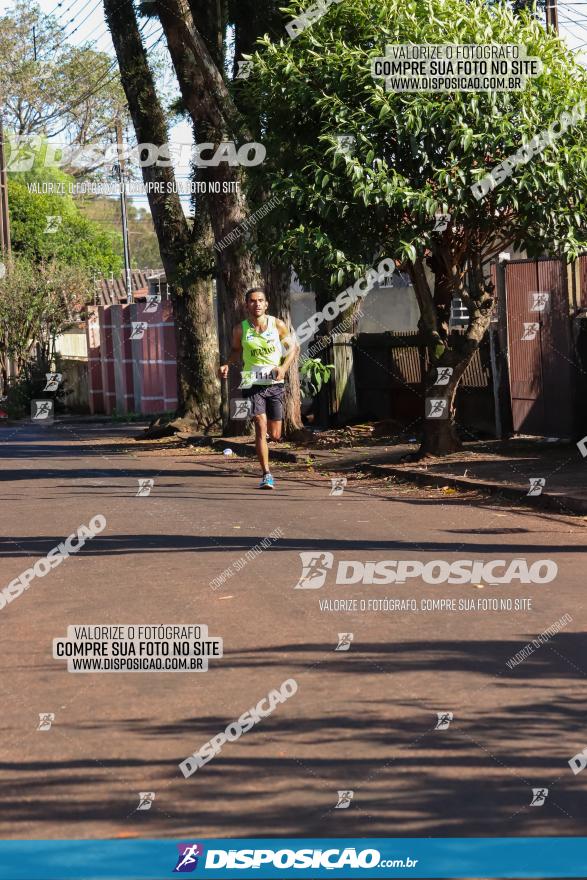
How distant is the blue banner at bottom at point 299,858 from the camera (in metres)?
4.11

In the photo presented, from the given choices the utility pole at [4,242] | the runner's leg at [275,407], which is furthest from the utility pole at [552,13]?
the utility pole at [4,242]

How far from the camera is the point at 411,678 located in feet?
20.6

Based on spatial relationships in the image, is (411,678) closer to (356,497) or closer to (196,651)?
(196,651)

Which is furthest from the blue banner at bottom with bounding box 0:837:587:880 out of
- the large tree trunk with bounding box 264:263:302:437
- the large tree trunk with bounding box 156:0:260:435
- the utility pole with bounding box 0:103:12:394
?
the utility pole with bounding box 0:103:12:394

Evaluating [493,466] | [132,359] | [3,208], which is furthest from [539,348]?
[3,208]

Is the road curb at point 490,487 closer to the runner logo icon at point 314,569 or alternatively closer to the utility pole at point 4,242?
the runner logo icon at point 314,569

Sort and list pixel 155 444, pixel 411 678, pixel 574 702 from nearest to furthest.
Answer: pixel 574 702
pixel 411 678
pixel 155 444

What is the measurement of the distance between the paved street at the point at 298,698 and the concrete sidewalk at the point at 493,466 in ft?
4.40

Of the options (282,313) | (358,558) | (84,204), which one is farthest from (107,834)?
(84,204)

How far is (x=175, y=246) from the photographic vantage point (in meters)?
25.5

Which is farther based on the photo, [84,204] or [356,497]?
[84,204]

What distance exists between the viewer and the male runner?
14602mm

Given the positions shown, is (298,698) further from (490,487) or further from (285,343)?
(285,343)

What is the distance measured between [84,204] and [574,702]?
73.8m
